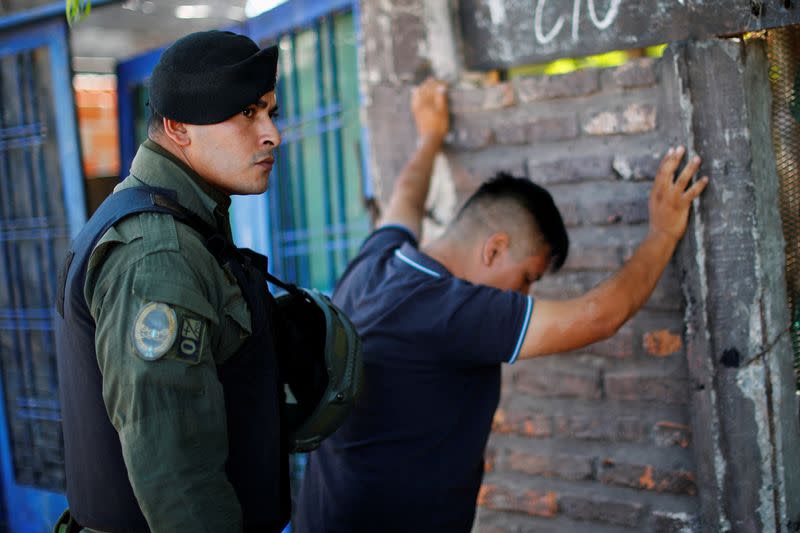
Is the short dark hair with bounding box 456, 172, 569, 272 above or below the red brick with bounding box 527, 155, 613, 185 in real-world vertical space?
below

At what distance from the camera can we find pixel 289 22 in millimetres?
Answer: 3250

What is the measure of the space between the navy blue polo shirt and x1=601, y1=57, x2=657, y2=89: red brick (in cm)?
69

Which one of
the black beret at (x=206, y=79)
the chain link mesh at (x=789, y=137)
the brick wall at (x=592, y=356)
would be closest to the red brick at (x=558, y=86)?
the brick wall at (x=592, y=356)

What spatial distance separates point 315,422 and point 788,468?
1.20m

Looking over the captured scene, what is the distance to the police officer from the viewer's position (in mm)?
1311

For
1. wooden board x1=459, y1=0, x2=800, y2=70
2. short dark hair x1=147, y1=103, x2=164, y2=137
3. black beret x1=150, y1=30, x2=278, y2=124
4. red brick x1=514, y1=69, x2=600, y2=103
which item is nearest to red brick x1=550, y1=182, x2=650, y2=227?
red brick x1=514, y1=69, x2=600, y2=103

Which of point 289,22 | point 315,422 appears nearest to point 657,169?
point 315,422

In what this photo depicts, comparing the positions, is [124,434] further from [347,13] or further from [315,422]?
[347,13]

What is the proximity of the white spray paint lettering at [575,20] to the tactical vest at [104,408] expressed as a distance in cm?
113

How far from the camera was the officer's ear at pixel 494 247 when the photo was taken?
2107mm

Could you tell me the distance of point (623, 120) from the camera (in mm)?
2152

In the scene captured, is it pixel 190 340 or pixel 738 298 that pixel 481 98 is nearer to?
pixel 738 298

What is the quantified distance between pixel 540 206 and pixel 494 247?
0.16 metres

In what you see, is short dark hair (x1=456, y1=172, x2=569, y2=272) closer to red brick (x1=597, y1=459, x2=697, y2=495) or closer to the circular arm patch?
red brick (x1=597, y1=459, x2=697, y2=495)
